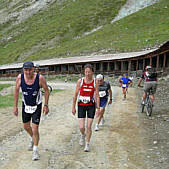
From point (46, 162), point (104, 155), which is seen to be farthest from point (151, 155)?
point (46, 162)

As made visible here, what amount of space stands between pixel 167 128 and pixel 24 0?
15371 cm

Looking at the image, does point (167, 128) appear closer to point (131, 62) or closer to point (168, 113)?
point (168, 113)

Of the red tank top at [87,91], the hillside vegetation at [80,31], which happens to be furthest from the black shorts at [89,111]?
the hillside vegetation at [80,31]

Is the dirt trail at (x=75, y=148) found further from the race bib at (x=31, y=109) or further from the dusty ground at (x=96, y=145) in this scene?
the race bib at (x=31, y=109)

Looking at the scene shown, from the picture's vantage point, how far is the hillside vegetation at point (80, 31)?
63.9 m

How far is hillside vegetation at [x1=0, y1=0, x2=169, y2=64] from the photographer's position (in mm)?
63878

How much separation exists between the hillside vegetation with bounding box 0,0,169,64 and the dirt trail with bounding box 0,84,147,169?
46890 mm

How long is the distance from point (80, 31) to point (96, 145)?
90.7 m

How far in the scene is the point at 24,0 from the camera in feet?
475

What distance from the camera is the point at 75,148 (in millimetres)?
5953

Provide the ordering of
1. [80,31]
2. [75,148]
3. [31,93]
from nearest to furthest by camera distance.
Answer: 1. [31,93]
2. [75,148]
3. [80,31]

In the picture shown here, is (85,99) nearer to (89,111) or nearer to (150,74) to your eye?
(89,111)

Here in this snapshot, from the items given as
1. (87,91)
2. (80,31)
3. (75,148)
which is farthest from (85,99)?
(80,31)

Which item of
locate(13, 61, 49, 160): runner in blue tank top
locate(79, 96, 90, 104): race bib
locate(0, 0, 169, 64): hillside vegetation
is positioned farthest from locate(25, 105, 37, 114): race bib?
locate(0, 0, 169, 64): hillside vegetation
